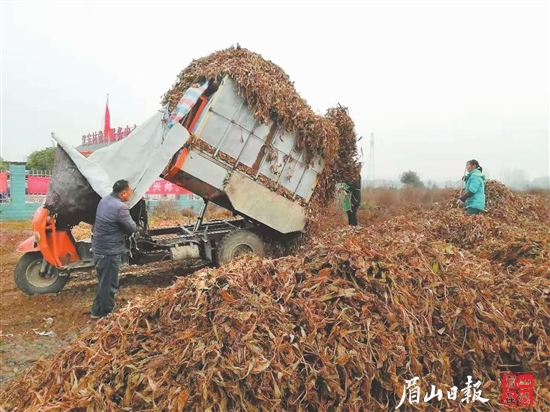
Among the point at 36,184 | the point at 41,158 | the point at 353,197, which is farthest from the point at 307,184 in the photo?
the point at 41,158

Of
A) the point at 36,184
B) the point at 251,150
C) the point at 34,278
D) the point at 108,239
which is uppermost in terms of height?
the point at 36,184

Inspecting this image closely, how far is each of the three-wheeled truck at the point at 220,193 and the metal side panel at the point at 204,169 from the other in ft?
0.04

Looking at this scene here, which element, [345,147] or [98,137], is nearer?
[345,147]

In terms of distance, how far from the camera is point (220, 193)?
6.06m

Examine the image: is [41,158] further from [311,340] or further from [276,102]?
[311,340]

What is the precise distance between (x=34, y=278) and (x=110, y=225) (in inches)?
69.2

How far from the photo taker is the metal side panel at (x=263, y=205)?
20.0 feet

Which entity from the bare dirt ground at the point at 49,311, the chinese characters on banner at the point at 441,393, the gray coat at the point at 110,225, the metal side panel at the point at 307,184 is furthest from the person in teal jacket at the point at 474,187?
the gray coat at the point at 110,225

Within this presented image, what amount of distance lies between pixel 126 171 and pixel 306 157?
2650 millimetres

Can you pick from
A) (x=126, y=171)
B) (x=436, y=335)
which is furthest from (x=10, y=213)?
(x=436, y=335)

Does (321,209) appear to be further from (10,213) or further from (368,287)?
(10,213)

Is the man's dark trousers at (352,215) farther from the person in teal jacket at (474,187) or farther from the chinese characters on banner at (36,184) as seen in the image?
the chinese characters on banner at (36,184)

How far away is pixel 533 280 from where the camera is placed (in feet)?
11.7

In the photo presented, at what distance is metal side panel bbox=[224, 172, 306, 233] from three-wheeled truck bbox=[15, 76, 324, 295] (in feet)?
0.05
